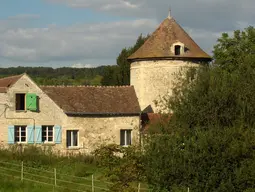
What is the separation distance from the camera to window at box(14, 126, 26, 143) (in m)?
36.9

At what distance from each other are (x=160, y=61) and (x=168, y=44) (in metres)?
1.37

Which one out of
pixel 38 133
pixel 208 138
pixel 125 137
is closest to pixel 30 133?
pixel 38 133

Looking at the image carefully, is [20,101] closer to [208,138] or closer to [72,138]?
[72,138]

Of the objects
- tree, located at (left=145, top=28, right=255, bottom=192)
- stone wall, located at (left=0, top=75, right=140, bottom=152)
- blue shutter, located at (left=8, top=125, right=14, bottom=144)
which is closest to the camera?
tree, located at (left=145, top=28, right=255, bottom=192)

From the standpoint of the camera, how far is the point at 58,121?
123 feet

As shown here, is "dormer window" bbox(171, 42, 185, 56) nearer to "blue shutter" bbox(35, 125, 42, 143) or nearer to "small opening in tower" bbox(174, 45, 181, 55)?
"small opening in tower" bbox(174, 45, 181, 55)

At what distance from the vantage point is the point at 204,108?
81.9 feet

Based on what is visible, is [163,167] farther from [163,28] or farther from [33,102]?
[163,28]

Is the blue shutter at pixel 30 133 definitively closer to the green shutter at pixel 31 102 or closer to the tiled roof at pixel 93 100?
the green shutter at pixel 31 102

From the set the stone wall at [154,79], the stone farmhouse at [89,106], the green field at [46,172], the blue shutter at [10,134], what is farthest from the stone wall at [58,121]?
the stone wall at [154,79]

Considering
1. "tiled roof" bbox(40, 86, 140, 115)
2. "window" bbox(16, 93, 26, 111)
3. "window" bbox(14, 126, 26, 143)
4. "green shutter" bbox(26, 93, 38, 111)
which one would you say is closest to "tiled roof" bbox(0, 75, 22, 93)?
"window" bbox(16, 93, 26, 111)

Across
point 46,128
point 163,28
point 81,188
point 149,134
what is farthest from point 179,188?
point 163,28

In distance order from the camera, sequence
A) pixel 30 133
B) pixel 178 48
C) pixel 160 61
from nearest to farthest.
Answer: pixel 30 133
pixel 160 61
pixel 178 48

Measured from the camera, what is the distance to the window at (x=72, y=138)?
37.8m
